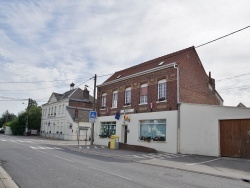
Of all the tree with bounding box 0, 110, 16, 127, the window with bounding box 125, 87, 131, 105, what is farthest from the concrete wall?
the tree with bounding box 0, 110, 16, 127

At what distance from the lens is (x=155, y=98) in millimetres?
25359

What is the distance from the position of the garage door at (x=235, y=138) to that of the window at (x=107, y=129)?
13.6 metres

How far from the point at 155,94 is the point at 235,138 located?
28.4 feet

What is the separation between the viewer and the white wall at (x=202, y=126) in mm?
19519

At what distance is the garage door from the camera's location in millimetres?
18125

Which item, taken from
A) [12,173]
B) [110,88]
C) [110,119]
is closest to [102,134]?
[110,119]

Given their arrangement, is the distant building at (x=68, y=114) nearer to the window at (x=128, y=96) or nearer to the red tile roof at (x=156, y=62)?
the red tile roof at (x=156, y=62)

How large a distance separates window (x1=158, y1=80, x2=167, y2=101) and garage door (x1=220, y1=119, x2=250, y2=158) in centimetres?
612

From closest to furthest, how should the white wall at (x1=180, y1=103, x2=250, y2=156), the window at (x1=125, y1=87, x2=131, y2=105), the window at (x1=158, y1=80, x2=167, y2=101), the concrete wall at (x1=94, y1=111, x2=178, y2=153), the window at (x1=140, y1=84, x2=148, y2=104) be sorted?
the white wall at (x1=180, y1=103, x2=250, y2=156)
the concrete wall at (x1=94, y1=111, x2=178, y2=153)
the window at (x1=158, y1=80, x2=167, y2=101)
the window at (x1=140, y1=84, x2=148, y2=104)
the window at (x1=125, y1=87, x2=131, y2=105)

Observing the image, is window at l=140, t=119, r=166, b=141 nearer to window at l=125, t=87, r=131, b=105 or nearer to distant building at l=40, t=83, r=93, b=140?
window at l=125, t=87, r=131, b=105

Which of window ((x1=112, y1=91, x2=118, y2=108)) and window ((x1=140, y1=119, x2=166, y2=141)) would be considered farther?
window ((x1=112, y1=91, x2=118, y2=108))

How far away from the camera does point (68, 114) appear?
48938mm

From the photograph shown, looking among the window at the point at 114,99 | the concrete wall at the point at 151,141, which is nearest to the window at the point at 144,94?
the concrete wall at the point at 151,141

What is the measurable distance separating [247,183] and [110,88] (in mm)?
22763
